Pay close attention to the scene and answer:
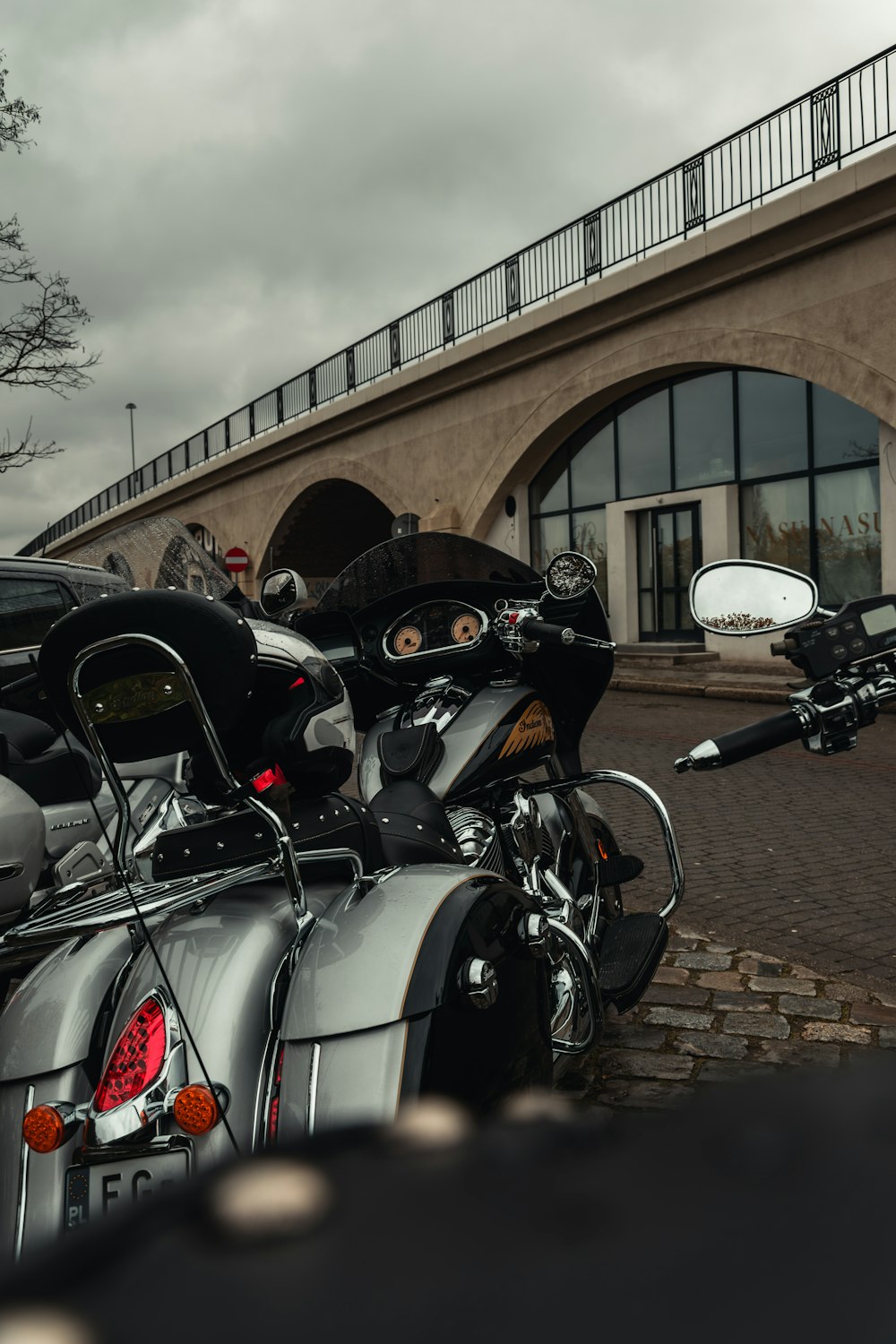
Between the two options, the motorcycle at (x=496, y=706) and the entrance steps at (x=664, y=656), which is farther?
the entrance steps at (x=664, y=656)

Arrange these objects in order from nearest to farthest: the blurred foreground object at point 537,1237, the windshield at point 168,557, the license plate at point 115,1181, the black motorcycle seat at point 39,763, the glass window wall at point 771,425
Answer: the blurred foreground object at point 537,1237 → the license plate at point 115,1181 → the black motorcycle seat at point 39,763 → the windshield at point 168,557 → the glass window wall at point 771,425

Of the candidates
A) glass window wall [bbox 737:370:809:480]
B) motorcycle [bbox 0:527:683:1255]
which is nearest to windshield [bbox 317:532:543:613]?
motorcycle [bbox 0:527:683:1255]

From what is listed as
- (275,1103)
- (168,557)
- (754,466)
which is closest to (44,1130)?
(275,1103)

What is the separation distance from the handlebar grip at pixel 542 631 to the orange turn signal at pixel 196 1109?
1797 mm

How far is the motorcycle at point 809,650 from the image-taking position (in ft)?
5.87

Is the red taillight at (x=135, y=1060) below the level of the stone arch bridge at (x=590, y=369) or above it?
below

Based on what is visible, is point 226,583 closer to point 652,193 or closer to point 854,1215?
point 854,1215

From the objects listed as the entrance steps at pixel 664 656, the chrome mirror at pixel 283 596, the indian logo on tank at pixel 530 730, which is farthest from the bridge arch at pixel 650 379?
the chrome mirror at pixel 283 596

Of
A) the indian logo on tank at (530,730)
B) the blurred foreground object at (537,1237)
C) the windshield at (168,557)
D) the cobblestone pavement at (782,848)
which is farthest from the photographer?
the cobblestone pavement at (782,848)

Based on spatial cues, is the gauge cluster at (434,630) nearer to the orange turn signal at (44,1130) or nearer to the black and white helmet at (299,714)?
the black and white helmet at (299,714)

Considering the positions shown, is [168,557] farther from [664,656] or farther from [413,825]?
[664,656]

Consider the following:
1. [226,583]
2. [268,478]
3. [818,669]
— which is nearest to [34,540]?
[268,478]

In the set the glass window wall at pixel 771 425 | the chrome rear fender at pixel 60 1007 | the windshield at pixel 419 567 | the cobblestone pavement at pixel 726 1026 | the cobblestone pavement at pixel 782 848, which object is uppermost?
the glass window wall at pixel 771 425

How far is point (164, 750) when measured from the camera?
1760mm
